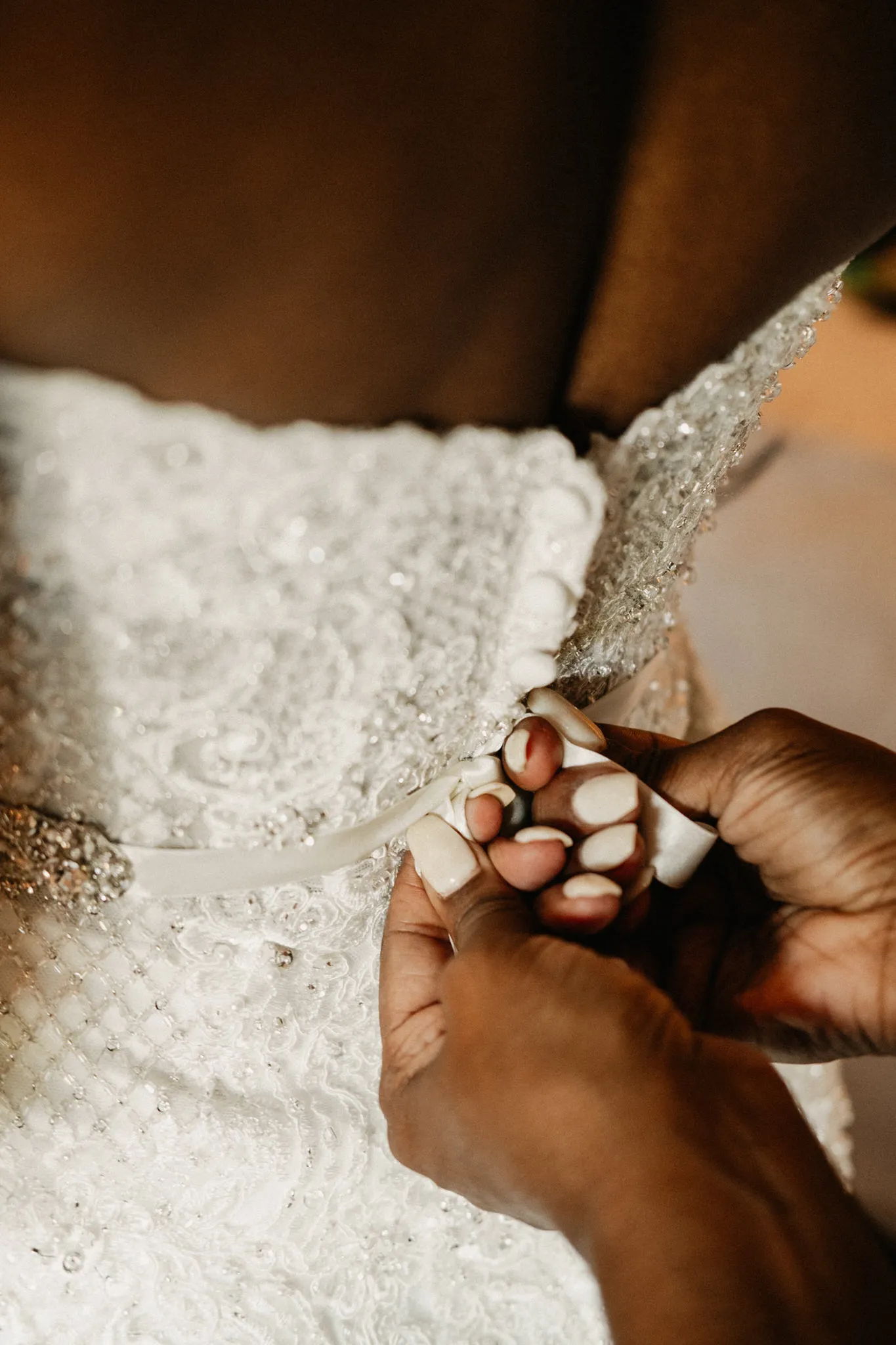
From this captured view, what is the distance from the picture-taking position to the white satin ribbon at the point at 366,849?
1.75 ft

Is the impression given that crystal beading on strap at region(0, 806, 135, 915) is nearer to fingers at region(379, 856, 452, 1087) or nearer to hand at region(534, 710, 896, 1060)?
fingers at region(379, 856, 452, 1087)

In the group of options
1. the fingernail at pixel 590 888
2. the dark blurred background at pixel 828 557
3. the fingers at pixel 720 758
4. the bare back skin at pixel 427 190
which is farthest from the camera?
the dark blurred background at pixel 828 557

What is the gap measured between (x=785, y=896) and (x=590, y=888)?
0.22 meters

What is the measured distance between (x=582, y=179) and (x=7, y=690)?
36cm

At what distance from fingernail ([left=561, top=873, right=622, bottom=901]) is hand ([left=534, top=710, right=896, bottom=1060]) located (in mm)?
104

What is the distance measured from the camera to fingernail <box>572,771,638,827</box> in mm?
519

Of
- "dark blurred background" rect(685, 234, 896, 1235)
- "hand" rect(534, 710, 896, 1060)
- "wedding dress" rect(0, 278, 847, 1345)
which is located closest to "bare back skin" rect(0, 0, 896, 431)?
"wedding dress" rect(0, 278, 847, 1345)

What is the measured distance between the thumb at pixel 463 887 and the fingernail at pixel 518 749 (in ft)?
0.17

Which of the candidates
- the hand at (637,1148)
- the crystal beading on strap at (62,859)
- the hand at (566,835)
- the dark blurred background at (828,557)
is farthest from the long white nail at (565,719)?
the dark blurred background at (828,557)

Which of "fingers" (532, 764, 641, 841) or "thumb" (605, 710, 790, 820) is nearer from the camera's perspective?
"fingers" (532, 764, 641, 841)

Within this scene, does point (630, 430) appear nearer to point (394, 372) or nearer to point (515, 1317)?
point (394, 372)

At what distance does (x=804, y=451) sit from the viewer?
9.09ft

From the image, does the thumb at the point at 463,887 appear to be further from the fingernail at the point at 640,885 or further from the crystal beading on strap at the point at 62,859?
the crystal beading on strap at the point at 62,859

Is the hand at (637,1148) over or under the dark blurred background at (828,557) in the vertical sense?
over
